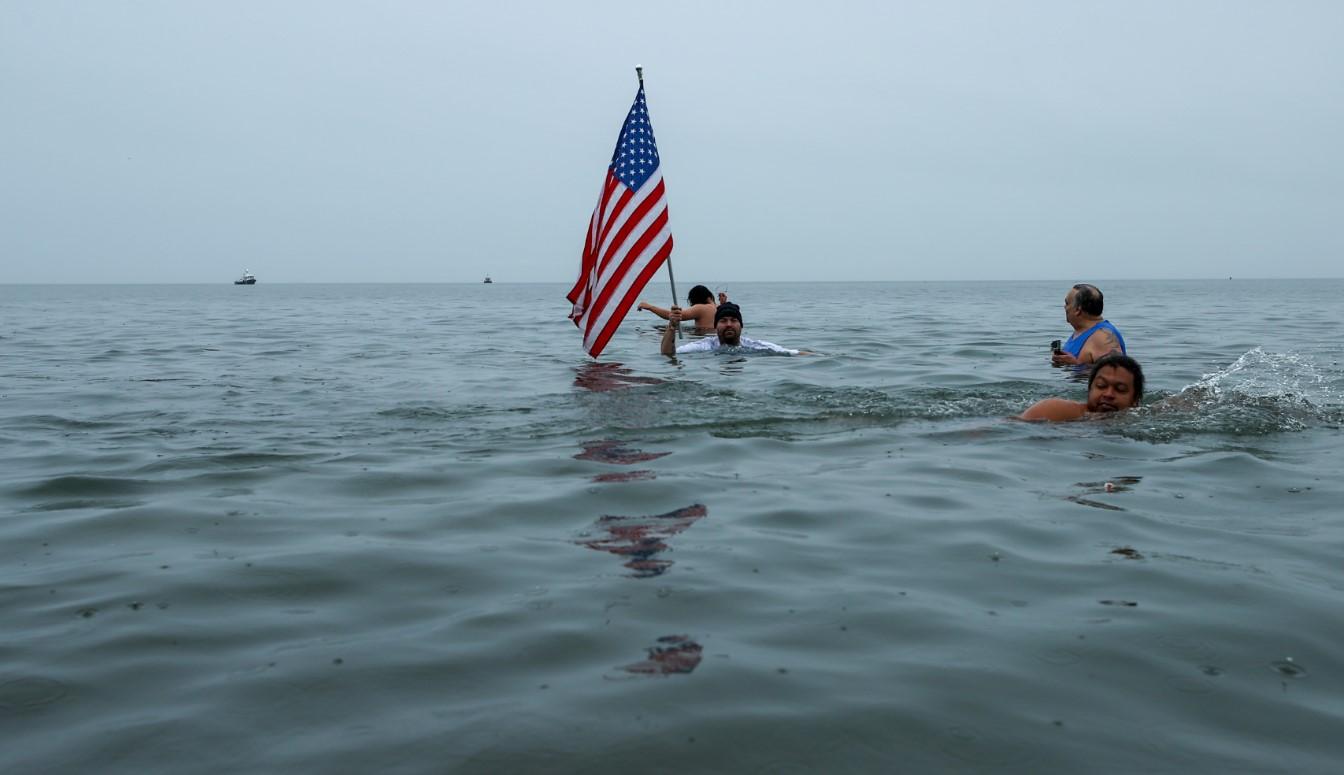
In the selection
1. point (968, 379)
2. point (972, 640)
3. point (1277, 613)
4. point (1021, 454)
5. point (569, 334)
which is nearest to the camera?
point (972, 640)

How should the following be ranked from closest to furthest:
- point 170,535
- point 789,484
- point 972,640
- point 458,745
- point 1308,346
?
point 458,745 < point 972,640 < point 170,535 < point 789,484 < point 1308,346

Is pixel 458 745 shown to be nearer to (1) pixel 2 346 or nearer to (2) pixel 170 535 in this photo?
(2) pixel 170 535

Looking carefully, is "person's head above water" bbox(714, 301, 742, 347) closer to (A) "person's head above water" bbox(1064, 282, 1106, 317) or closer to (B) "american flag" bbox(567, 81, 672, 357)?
(B) "american flag" bbox(567, 81, 672, 357)

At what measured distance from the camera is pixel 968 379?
1332cm

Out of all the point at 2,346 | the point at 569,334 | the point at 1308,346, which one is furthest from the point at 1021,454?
the point at 2,346

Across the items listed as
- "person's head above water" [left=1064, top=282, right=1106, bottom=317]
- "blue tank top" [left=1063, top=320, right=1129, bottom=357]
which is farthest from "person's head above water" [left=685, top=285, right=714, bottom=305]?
"person's head above water" [left=1064, top=282, right=1106, bottom=317]

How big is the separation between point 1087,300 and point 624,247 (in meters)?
5.11

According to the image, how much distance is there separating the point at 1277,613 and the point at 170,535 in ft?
16.8

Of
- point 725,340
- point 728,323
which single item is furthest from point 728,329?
Result: point 725,340

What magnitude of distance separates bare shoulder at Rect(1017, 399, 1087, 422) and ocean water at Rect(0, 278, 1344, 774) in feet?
1.10

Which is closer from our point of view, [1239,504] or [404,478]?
[1239,504]

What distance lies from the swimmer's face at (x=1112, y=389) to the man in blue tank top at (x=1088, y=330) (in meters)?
2.92

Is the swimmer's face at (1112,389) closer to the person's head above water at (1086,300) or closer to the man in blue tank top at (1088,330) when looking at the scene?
the man in blue tank top at (1088,330)

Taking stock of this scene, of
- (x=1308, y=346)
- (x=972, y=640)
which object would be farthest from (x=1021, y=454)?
(x=1308, y=346)
